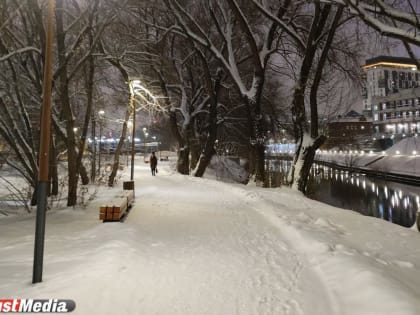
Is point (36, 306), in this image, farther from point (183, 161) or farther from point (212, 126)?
point (183, 161)

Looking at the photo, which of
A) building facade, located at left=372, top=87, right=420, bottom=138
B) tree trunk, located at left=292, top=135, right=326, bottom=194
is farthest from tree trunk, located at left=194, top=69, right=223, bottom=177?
building facade, located at left=372, top=87, right=420, bottom=138

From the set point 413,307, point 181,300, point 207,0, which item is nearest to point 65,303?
point 181,300

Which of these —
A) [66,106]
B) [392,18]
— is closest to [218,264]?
[392,18]

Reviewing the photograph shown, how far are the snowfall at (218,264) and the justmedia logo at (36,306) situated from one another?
0.13 metres

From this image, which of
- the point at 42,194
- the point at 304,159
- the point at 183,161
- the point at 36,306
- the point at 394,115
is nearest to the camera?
the point at 36,306


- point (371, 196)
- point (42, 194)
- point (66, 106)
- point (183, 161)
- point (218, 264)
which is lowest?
point (371, 196)

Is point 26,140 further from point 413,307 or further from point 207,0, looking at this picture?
point 207,0

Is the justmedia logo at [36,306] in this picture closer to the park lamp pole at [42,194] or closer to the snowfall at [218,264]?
the snowfall at [218,264]

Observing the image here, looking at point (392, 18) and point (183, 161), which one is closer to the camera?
point (392, 18)

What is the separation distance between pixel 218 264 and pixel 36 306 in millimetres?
2830

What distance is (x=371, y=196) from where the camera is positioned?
1157 inches

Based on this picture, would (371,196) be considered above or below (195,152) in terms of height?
below

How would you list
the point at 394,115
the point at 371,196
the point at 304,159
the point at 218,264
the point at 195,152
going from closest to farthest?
1. the point at 218,264
2. the point at 304,159
3. the point at 195,152
4. the point at 371,196
5. the point at 394,115

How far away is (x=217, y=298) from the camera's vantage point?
4488mm
